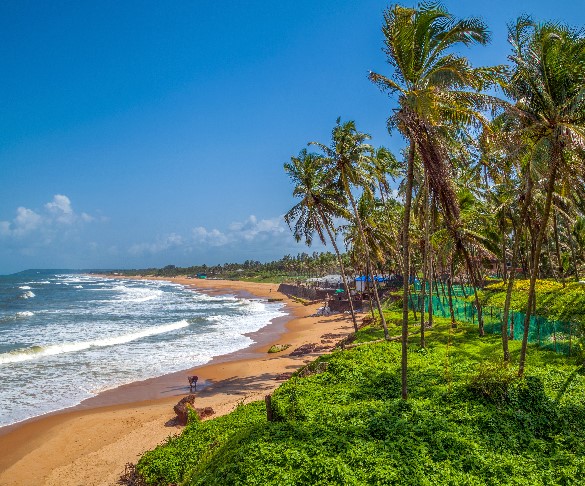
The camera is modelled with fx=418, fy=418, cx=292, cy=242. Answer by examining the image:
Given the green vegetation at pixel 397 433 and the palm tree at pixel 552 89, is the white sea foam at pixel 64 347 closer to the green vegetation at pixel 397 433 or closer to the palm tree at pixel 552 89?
the green vegetation at pixel 397 433

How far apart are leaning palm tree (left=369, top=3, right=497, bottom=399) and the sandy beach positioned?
36.7ft

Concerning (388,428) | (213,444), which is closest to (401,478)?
(388,428)

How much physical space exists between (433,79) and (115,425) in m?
16.9

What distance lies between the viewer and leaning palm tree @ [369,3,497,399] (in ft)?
32.9

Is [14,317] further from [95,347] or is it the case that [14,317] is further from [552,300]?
[552,300]

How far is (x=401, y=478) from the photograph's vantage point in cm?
771

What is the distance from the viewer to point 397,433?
9.38 metres

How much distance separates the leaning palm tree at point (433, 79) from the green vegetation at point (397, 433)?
12.8 feet

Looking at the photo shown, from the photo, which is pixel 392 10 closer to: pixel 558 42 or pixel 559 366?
pixel 558 42

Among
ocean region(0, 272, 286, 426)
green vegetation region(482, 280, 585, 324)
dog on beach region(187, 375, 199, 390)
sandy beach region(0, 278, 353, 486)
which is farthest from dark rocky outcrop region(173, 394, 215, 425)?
green vegetation region(482, 280, 585, 324)

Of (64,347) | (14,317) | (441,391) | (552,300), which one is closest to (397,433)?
(441,391)

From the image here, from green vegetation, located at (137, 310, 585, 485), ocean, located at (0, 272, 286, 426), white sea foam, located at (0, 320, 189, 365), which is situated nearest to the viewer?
green vegetation, located at (137, 310, 585, 485)

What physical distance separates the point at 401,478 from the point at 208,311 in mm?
50636

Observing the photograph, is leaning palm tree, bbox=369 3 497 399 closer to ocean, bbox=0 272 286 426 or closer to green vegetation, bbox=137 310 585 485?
green vegetation, bbox=137 310 585 485
